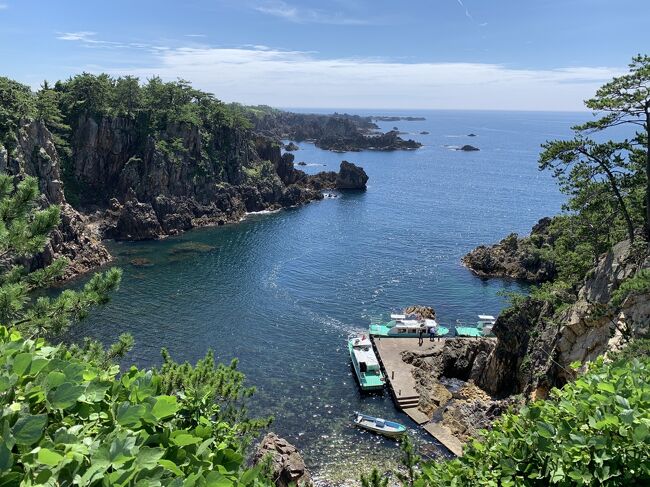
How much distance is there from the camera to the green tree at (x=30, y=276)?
1525 cm

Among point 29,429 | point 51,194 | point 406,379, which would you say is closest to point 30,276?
point 29,429

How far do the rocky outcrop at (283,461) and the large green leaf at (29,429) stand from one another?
2038 centimetres

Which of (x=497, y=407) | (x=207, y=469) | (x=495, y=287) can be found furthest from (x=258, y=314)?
(x=207, y=469)

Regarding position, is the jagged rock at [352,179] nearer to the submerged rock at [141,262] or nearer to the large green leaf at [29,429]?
the submerged rock at [141,262]

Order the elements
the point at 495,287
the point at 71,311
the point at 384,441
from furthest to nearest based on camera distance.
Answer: the point at 495,287 < the point at 384,441 < the point at 71,311

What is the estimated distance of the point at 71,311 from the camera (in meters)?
18.3

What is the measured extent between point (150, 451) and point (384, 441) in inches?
1136

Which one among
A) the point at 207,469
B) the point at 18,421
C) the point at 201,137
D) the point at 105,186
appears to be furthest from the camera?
the point at 201,137

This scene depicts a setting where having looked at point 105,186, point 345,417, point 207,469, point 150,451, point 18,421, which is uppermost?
point 18,421

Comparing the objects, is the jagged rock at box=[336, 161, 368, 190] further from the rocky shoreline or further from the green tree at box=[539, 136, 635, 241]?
the green tree at box=[539, 136, 635, 241]

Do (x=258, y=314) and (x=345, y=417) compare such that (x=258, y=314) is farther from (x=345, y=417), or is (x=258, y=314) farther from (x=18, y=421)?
(x=18, y=421)

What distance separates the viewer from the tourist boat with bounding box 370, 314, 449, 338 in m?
47.3

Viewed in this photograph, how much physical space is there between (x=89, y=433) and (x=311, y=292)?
51.2m

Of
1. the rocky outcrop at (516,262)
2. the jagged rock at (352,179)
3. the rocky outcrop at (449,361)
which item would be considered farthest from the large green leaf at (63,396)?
the jagged rock at (352,179)
